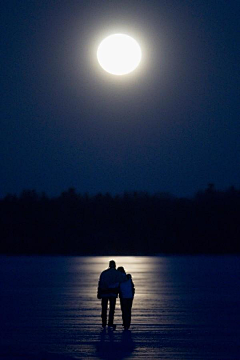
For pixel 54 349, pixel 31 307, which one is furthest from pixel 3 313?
pixel 54 349

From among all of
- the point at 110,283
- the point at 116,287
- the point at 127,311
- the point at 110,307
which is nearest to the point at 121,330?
the point at 127,311

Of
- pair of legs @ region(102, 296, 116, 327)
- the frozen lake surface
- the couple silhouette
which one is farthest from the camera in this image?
pair of legs @ region(102, 296, 116, 327)

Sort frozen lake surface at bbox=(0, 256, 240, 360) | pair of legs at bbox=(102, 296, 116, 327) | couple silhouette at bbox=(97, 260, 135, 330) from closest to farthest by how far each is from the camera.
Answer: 1. frozen lake surface at bbox=(0, 256, 240, 360)
2. couple silhouette at bbox=(97, 260, 135, 330)
3. pair of legs at bbox=(102, 296, 116, 327)

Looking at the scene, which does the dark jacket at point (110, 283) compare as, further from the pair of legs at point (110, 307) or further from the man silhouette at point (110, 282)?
the pair of legs at point (110, 307)

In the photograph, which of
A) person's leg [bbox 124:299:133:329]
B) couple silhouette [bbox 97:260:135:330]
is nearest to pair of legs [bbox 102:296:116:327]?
couple silhouette [bbox 97:260:135:330]

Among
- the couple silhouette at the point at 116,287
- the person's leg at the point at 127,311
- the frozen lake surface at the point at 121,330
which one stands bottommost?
the frozen lake surface at the point at 121,330

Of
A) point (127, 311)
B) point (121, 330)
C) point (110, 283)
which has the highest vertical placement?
point (110, 283)

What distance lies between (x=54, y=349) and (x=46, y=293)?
19.8 metres

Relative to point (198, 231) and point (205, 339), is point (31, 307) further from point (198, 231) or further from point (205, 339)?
point (198, 231)

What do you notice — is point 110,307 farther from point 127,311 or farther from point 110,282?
point 110,282

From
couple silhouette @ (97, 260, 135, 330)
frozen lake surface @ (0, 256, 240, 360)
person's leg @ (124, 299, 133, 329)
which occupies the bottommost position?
frozen lake surface @ (0, 256, 240, 360)

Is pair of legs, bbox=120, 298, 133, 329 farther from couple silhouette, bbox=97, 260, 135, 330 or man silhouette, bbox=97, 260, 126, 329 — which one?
man silhouette, bbox=97, 260, 126, 329

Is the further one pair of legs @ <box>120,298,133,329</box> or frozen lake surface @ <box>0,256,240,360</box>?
pair of legs @ <box>120,298,133,329</box>

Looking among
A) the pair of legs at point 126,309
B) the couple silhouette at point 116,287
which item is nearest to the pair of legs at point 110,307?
the couple silhouette at point 116,287
